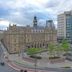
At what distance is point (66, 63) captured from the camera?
339ft

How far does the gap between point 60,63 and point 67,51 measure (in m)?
27.6

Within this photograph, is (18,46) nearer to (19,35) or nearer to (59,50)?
(19,35)

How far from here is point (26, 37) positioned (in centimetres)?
15525

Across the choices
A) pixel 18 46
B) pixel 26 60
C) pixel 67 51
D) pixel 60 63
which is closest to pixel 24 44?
pixel 18 46

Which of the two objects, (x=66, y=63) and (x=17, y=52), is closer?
(x=66, y=63)

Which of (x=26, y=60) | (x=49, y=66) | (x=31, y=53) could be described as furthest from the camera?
(x=31, y=53)

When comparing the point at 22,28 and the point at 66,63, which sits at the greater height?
the point at 22,28

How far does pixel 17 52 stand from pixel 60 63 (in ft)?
152

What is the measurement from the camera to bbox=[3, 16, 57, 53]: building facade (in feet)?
491

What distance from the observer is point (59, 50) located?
121 m

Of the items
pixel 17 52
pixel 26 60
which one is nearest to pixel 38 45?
pixel 17 52

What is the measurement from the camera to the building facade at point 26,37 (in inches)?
5896

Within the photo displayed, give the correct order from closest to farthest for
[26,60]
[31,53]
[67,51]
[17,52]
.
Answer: [26,60]
[31,53]
[67,51]
[17,52]

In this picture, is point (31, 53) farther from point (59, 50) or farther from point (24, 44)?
point (24, 44)
